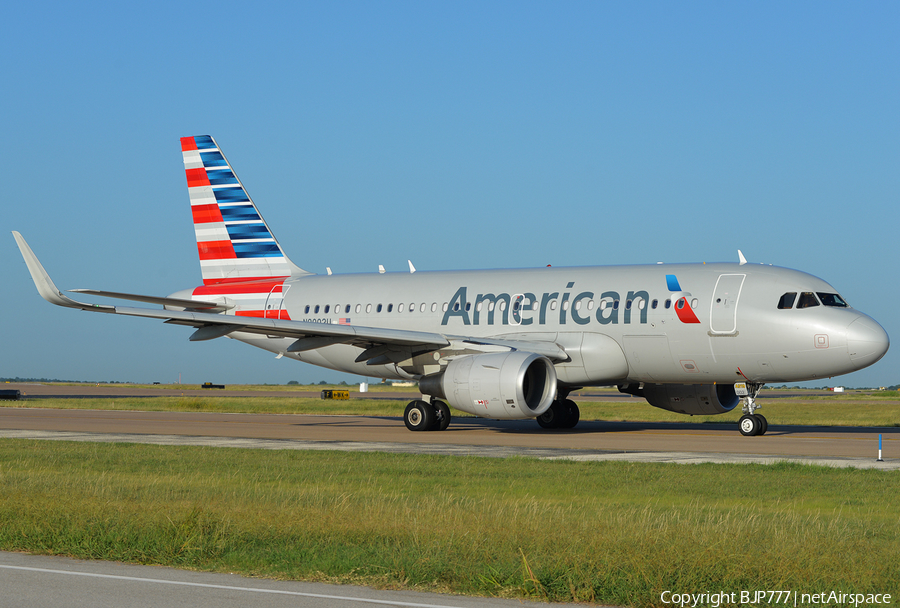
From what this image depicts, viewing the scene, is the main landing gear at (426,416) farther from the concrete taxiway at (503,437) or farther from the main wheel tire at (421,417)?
the concrete taxiway at (503,437)

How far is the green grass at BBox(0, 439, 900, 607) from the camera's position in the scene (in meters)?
8.56

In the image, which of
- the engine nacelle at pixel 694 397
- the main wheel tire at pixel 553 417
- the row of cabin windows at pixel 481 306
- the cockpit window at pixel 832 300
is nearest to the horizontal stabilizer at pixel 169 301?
the row of cabin windows at pixel 481 306

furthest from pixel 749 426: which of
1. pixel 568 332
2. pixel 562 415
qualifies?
pixel 562 415

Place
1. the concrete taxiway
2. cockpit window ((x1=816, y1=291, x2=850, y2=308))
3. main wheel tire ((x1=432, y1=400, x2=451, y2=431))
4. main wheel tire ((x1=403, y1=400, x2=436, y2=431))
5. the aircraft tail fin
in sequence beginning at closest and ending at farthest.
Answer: the concrete taxiway
cockpit window ((x1=816, y1=291, x2=850, y2=308))
main wheel tire ((x1=403, y1=400, x2=436, y2=431))
main wheel tire ((x1=432, y1=400, x2=451, y2=431))
the aircraft tail fin

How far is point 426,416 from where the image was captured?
90.9 ft

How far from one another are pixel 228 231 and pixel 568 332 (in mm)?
13832

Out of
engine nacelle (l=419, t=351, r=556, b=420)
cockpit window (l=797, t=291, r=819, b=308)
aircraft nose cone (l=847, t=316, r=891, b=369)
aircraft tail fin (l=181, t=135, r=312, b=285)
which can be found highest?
aircraft tail fin (l=181, t=135, r=312, b=285)

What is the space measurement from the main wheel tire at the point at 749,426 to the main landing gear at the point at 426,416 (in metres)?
7.78

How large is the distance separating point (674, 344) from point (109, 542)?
17885 mm

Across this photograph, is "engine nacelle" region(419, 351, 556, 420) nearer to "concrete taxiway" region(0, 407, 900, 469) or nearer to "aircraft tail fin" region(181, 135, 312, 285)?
"concrete taxiway" region(0, 407, 900, 469)

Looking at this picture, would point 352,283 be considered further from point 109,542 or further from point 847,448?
point 109,542

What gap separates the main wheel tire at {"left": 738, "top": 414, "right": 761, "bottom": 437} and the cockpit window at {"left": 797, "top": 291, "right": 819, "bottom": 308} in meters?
3.17

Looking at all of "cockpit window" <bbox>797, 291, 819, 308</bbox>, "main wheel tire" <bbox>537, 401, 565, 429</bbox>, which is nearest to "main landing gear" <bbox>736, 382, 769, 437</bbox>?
"cockpit window" <bbox>797, 291, 819, 308</bbox>

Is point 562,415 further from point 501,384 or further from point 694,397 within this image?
point 501,384
